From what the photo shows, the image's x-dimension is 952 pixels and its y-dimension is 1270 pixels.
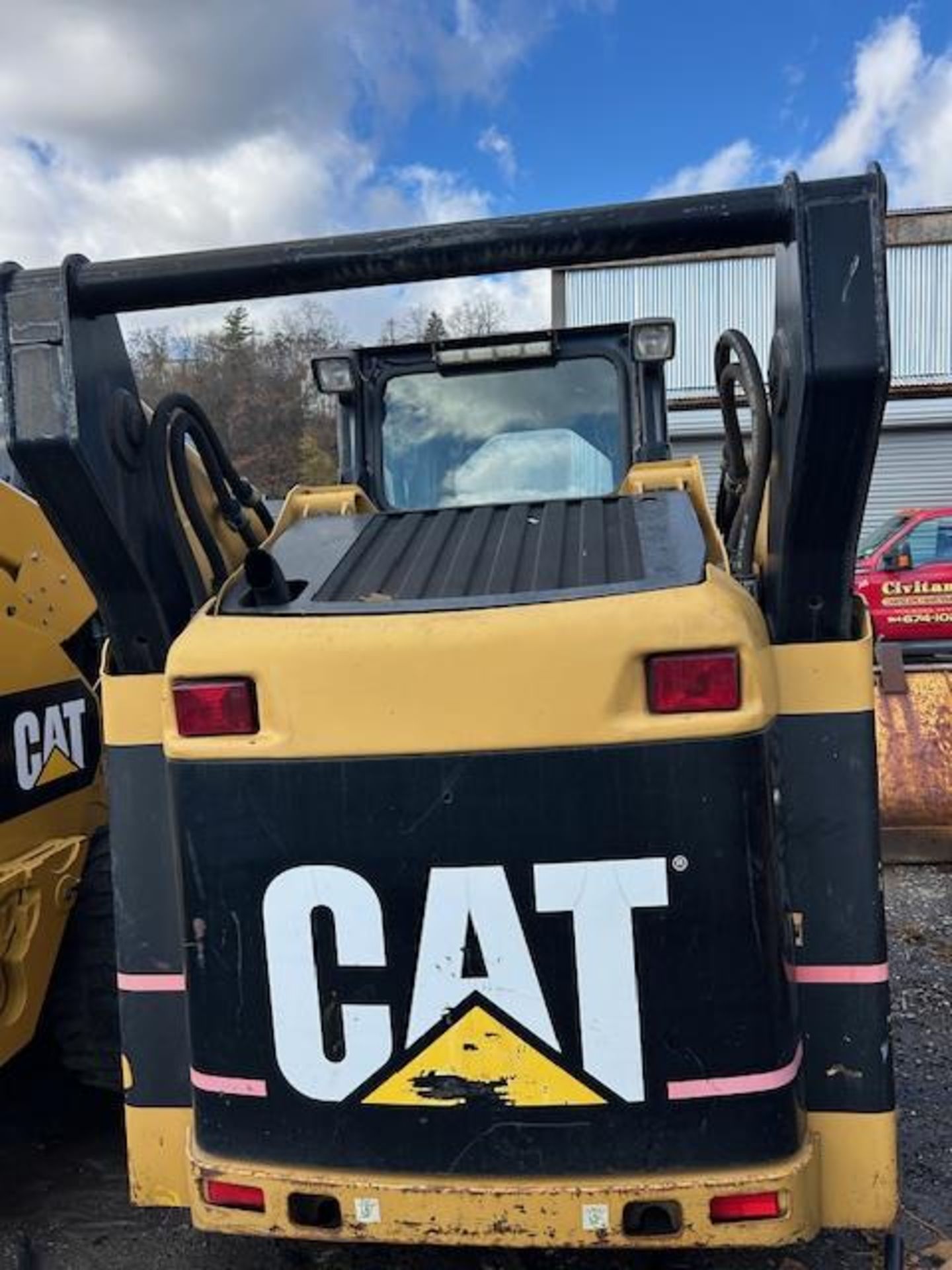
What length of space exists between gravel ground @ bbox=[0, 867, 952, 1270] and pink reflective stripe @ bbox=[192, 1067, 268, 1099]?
0.87 metres

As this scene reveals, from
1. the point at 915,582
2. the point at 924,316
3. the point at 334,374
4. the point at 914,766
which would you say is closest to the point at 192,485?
the point at 334,374

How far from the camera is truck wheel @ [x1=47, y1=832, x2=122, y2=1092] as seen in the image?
2920 millimetres

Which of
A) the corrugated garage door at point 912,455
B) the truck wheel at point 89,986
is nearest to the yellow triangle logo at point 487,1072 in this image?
the truck wheel at point 89,986

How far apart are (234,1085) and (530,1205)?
0.59 meters

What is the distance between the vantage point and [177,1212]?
2.93 m

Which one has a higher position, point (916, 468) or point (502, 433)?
point (916, 468)

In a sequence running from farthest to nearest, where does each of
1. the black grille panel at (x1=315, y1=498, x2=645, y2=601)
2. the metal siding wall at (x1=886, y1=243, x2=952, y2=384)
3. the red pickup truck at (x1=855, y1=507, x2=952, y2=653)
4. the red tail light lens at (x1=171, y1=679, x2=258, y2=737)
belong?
1. the metal siding wall at (x1=886, y1=243, x2=952, y2=384)
2. the red pickup truck at (x1=855, y1=507, x2=952, y2=653)
3. the black grille panel at (x1=315, y1=498, x2=645, y2=601)
4. the red tail light lens at (x1=171, y1=679, x2=258, y2=737)

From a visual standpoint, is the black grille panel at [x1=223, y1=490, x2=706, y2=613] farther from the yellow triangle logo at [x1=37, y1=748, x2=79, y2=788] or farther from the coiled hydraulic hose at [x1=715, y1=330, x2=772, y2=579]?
the yellow triangle logo at [x1=37, y1=748, x2=79, y2=788]

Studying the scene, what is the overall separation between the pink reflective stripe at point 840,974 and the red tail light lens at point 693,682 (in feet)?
1.95

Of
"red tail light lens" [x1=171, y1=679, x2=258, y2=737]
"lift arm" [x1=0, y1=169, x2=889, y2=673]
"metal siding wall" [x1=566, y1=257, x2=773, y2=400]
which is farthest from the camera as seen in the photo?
"metal siding wall" [x1=566, y1=257, x2=773, y2=400]

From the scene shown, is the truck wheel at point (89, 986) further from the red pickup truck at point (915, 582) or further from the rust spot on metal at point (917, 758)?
the red pickup truck at point (915, 582)

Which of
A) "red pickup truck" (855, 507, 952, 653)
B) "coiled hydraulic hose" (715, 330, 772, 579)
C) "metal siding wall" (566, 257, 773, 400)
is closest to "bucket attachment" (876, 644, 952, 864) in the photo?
"coiled hydraulic hose" (715, 330, 772, 579)

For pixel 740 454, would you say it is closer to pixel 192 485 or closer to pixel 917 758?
pixel 192 485

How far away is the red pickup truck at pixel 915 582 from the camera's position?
1164 cm
